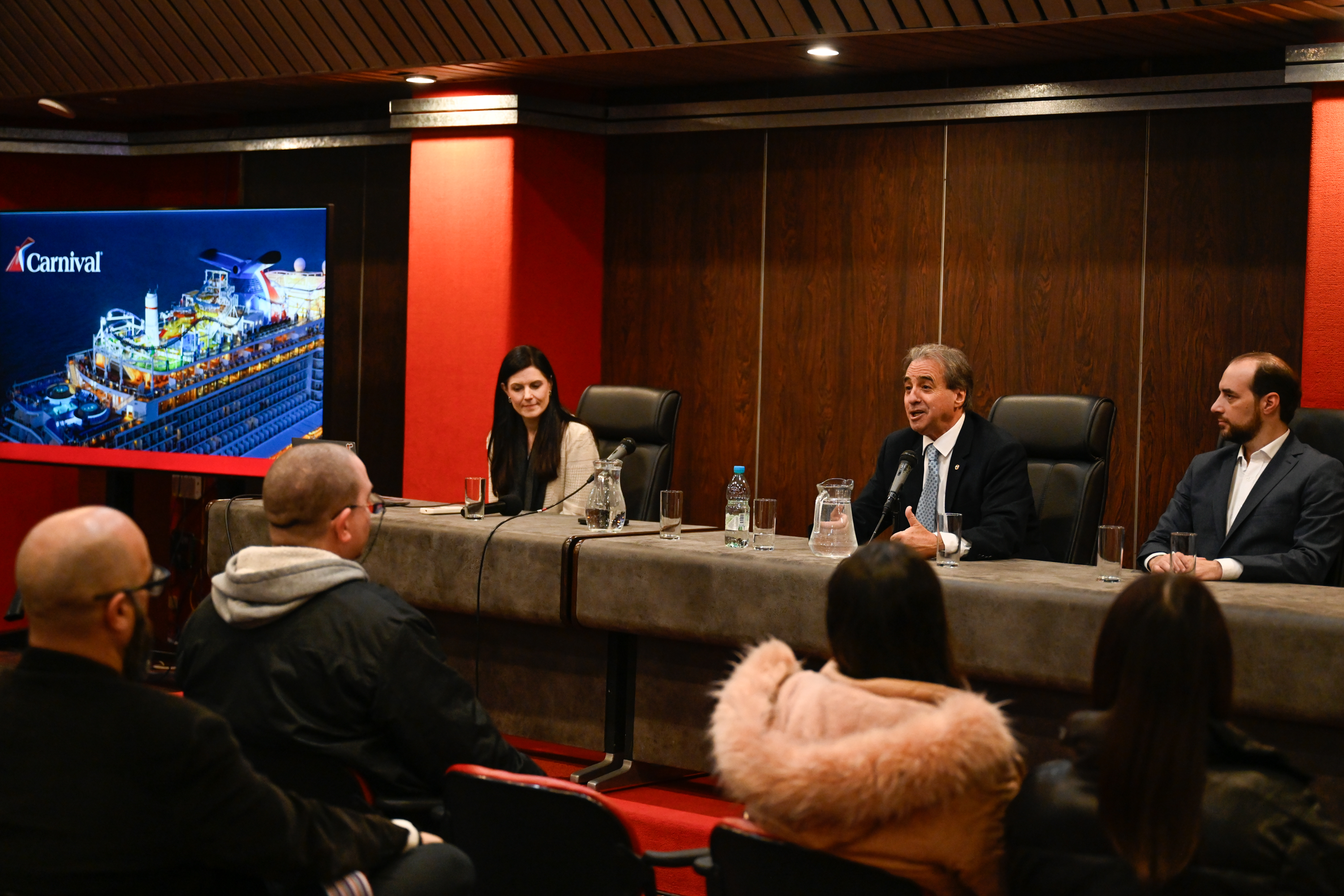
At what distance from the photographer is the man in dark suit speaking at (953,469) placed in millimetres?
3637

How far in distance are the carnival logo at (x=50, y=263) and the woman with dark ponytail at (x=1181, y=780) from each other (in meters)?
5.07

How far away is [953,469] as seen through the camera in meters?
3.79

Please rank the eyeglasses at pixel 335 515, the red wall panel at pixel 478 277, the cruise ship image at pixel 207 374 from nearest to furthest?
the eyeglasses at pixel 335 515 → the cruise ship image at pixel 207 374 → the red wall panel at pixel 478 277

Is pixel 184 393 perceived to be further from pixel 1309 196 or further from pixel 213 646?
pixel 1309 196

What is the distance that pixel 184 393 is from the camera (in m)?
5.41

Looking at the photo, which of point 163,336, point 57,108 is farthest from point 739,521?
point 57,108

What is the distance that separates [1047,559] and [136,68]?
14.2 feet

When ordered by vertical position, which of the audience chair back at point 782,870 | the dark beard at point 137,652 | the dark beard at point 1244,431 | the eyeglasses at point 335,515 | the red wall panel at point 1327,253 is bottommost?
the audience chair back at point 782,870

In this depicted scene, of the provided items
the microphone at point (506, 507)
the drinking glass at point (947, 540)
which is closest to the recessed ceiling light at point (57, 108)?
the microphone at point (506, 507)

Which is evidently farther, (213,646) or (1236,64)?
(1236,64)

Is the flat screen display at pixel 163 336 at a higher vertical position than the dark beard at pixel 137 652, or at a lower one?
higher

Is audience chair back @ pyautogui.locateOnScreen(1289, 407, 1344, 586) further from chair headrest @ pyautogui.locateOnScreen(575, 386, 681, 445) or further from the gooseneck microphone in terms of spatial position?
chair headrest @ pyautogui.locateOnScreen(575, 386, 681, 445)

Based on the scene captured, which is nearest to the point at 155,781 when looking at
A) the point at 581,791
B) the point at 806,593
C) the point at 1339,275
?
the point at 581,791

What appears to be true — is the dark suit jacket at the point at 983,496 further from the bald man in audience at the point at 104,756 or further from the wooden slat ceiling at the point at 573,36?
the bald man in audience at the point at 104,756
